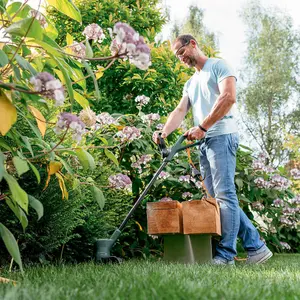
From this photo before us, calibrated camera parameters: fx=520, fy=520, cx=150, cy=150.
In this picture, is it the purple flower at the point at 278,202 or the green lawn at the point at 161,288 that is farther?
the purple flower at the point at 278,202

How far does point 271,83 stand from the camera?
A: 2183cm

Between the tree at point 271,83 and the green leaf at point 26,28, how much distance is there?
20.7 meters

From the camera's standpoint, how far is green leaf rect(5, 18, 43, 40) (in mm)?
1577

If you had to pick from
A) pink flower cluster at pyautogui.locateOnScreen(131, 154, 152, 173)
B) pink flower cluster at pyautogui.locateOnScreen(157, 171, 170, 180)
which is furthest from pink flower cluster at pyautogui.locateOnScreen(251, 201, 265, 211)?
pink flower cluster at pyautogui.locateOnScreen(131, 154, 152, 173)

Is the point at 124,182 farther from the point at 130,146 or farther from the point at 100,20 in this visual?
the point at 100,20

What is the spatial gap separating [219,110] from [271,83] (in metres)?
19.3

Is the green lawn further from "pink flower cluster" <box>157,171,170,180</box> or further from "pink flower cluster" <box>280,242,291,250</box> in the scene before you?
"pink flower cluster" <box>280,242,291,250</box>

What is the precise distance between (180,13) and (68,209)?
20.0 m

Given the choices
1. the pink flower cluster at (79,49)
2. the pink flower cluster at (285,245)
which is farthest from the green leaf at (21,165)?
the pink flower cluster at (285,245)

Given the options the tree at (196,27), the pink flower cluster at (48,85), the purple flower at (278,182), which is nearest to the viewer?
the pink flower cluster at (48,85)

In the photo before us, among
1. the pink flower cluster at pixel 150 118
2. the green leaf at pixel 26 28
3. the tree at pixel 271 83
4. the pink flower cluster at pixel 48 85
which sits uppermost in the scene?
the tree at pixel 271 83

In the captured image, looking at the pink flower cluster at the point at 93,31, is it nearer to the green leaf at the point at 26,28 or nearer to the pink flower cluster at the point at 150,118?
the green leaf at the point at 26,28

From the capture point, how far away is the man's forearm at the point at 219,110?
3305 mm

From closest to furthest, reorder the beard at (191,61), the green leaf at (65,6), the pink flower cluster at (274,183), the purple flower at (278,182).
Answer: the green leaf at (65,6) < the beard at (191,61) < the pink flower cluster at (274,183) < the purple flower at (278,182)
